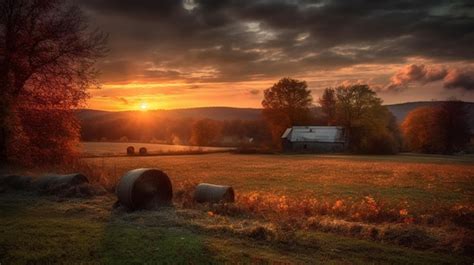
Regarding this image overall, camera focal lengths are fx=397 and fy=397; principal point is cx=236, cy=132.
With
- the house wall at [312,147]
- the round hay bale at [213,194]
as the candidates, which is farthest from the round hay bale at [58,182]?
the house wall at [312,147]

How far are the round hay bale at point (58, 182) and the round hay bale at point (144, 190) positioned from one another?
3424 millimetres

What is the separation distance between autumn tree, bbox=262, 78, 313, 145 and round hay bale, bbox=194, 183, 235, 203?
6116 centimetres

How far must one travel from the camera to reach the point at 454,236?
9312mm

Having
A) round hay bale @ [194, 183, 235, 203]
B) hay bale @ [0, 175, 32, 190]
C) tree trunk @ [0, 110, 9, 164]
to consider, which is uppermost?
tree trunk @ [0, 110, 9, 164]

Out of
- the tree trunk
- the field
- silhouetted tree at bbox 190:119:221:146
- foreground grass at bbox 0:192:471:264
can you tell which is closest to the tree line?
silhouetted tree at bbox 190:119:221:146

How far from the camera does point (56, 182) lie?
15438 mm

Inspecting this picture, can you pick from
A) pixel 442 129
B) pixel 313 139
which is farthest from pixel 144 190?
pixel 442 129

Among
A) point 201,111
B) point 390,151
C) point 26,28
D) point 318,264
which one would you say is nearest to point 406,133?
point 390,151

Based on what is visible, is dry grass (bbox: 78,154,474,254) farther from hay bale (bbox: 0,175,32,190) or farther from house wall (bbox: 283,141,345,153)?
house wall (bbox: 283,141,345,153)

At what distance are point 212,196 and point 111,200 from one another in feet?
12.0

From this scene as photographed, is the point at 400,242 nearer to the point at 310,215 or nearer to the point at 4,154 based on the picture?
the point at 310,215

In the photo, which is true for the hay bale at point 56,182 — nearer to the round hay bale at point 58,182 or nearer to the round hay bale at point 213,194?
the round hay bale at point 58,182

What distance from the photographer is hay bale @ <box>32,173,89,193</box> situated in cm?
1516

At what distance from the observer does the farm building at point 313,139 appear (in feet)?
234
